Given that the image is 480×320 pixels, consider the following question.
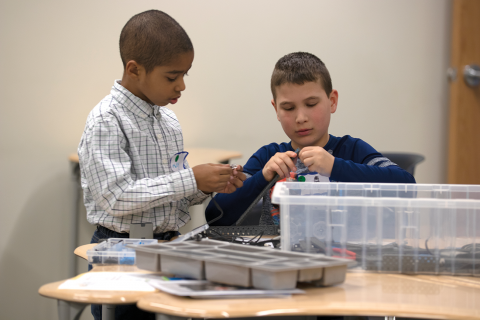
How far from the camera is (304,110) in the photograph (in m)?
1.42

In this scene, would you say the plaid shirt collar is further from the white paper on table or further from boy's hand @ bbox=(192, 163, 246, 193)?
the white paper on table

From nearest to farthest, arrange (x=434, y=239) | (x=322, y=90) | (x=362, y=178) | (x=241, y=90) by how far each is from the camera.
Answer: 1. (x=434, y=239)
2. (x=362, y=178)
3. (x=322, y=90)
4. (x=241, y=90)

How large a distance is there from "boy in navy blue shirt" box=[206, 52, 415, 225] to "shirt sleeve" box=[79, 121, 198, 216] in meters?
0.23

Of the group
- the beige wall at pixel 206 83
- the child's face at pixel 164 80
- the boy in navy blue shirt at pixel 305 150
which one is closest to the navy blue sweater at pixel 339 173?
the boy in navy blue shirt at pixel 305 150

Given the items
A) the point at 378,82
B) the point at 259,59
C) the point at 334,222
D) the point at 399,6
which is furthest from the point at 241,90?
the point at 334,222

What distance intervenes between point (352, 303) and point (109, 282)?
41cm

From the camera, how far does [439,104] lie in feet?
9.25

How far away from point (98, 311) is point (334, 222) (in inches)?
30.9

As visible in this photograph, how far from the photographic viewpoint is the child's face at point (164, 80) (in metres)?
1.25

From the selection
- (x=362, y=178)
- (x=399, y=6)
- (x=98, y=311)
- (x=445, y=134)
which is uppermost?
(x=399, y=6)

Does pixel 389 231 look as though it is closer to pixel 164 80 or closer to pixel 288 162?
pixel 288 162

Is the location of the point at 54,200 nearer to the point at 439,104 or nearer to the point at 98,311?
the point at 98,311

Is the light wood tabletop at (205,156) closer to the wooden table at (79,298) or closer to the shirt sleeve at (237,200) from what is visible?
the shirt sleeve at (237,200)

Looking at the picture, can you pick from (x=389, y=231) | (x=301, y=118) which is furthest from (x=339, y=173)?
(x=389, y=231)
